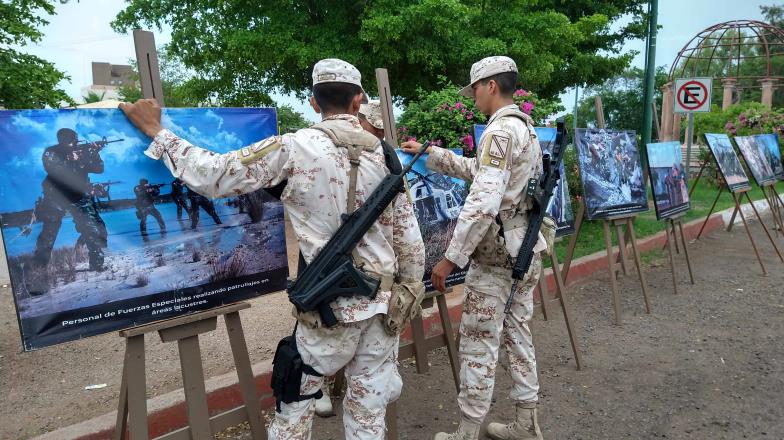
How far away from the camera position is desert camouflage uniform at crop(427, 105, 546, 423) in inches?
105

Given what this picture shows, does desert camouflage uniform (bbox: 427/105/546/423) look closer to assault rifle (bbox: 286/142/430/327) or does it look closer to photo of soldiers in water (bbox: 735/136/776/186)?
assault rifle (bbox: 286/142/430/327)

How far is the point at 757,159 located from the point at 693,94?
136 cm

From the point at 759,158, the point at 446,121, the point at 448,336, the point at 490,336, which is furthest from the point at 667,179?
the point at 490,336

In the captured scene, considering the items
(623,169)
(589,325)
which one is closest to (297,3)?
(623,169)

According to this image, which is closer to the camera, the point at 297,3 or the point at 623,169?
the point at 623,169

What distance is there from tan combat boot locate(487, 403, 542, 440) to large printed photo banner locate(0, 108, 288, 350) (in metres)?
1.65

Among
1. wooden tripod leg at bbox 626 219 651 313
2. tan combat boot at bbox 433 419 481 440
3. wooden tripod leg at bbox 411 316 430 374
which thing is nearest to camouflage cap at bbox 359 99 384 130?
wooden tripod leg at bbox 411 316 430 374

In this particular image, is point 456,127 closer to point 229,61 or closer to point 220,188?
point 220,188

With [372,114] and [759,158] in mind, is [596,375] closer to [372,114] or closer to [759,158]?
[372,114]

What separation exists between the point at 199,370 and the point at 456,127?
4517 mm

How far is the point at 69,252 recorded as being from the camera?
221 cm

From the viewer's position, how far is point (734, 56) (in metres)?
45.9

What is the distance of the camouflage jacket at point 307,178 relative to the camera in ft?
6.91

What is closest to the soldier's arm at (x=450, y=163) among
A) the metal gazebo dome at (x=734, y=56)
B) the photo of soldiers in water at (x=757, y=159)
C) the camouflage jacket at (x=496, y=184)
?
the camouflage jacket at (x=496, y=184)
